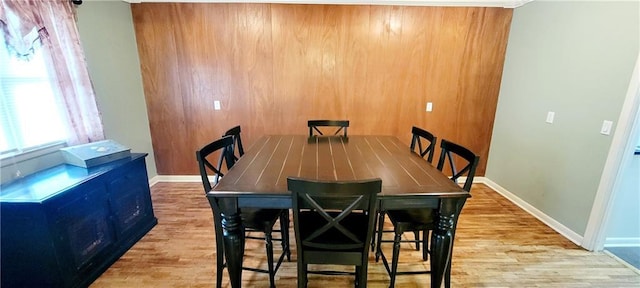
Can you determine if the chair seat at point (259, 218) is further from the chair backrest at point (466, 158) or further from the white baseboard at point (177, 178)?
the white baseboard at point (177, 178)

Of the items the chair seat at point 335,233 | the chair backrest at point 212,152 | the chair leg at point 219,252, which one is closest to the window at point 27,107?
the chair backrest at point 212,152

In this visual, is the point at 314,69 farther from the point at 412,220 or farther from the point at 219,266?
the point at 219,266

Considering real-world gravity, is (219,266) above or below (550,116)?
below

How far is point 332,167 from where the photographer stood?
172cm

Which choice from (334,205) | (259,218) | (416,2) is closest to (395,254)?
(334,205)

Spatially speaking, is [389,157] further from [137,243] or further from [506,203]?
[137,243]

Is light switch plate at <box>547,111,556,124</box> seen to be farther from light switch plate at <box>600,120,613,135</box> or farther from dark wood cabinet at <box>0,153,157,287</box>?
dark wood cabinet at <box>0,153,157,287</box>

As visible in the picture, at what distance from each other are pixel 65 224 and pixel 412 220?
2.15 metres

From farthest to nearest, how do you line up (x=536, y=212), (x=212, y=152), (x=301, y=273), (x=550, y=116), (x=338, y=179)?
(x=536, y=212) → (x=550, y=116) → (x=212, y=152) → (x=338, y=179) → (x=301, y=273)

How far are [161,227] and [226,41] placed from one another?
7.01 ft

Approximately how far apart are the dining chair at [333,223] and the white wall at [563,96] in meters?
2.15

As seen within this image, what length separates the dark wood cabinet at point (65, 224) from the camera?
4.98ft

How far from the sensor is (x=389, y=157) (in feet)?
6.42

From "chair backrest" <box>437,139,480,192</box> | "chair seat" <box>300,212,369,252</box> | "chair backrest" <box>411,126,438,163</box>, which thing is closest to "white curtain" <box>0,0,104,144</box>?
"chair seat" <box>300,212,369,252</box>
